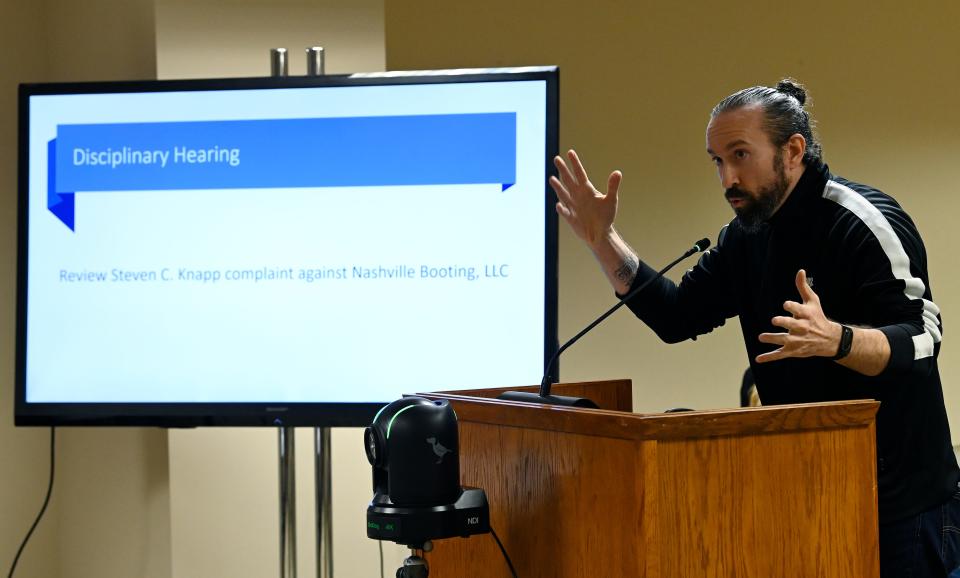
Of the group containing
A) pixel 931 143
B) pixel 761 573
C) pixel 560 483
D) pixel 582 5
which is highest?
pixel 582 5

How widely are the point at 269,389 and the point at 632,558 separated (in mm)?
1823

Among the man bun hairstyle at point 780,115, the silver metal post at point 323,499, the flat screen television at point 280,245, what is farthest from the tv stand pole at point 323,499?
the man bun hairstyle at point 780,115

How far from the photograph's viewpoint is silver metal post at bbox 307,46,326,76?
2.98m

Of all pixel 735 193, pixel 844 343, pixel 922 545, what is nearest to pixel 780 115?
pixel 735 193

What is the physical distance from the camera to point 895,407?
1.92m

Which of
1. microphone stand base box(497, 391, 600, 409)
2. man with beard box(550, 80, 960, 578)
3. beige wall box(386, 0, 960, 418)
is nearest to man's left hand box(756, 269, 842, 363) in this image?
man with beard box(550, 80, 960, 578)

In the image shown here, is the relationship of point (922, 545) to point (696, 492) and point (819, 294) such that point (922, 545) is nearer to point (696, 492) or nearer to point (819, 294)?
point (819, 294)

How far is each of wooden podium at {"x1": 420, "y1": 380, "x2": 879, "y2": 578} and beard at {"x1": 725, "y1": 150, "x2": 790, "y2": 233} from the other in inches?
32.7

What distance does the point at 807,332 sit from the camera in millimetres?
1609

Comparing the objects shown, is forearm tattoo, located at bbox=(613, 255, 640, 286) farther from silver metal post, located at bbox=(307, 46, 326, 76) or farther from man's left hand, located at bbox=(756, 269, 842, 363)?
silver metal post, located at bbox=(307, 46, 326, 76)

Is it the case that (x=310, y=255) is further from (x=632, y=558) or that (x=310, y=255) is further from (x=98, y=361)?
(x=632, y=558)

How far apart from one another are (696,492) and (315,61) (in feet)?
6.98

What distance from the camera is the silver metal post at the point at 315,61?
2984 millimetres

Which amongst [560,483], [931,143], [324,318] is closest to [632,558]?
[560,483]
